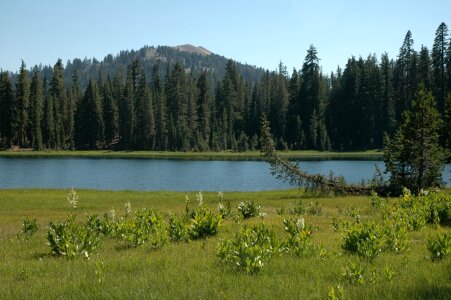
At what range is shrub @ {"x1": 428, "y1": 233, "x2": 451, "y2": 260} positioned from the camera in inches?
412

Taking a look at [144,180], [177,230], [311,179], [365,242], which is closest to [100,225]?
[177,230]

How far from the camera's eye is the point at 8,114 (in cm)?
12438

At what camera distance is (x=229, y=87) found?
14950cm

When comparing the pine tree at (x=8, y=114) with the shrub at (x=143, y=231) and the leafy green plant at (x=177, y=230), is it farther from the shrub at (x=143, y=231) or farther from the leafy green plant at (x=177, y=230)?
the leafy green plant at (x=177, y=230)

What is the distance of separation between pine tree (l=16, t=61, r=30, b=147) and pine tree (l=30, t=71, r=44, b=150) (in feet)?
5.71

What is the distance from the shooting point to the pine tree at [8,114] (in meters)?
124

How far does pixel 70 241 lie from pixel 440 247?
906 centimetres

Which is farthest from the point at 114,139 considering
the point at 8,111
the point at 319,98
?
the point at 319,98

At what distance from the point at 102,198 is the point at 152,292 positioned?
29.7 metres

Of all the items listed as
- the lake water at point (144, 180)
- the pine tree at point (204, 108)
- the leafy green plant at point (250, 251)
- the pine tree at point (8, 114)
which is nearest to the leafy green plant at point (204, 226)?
the leafy green plant at point (250, 251)

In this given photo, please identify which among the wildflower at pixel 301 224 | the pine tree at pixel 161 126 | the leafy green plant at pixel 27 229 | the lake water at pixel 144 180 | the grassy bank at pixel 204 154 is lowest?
Answer: the lake water at pixel 144 180

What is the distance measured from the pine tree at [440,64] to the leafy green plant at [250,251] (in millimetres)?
113497

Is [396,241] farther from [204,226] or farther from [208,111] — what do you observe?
[208,111]

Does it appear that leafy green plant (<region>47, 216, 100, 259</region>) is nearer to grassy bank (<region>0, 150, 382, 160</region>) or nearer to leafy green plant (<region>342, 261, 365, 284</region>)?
leafy green plant (<region>342, 261, 365, 284</region>)
